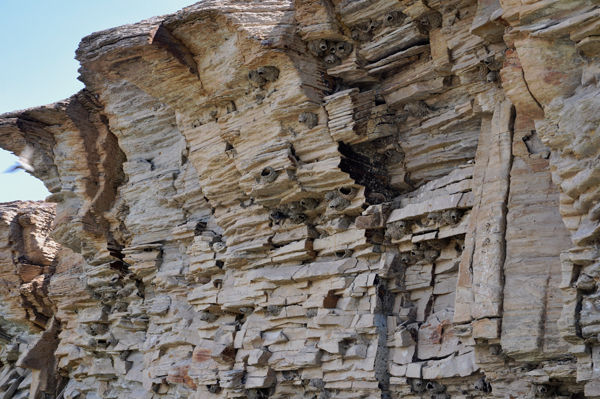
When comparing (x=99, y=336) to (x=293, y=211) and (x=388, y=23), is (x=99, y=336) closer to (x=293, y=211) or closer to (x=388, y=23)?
(x=293, y=211)

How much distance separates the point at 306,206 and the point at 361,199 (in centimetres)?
120

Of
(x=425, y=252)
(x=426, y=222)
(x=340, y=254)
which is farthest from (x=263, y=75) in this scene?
(x=425, y=252)

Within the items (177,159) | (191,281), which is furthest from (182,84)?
(191,281)

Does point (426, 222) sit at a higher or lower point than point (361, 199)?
lower

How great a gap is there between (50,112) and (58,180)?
2126 mm

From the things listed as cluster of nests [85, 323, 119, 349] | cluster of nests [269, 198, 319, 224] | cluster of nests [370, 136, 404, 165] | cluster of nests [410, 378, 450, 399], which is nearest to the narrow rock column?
cluster of nests [410, 378, 450, 399]

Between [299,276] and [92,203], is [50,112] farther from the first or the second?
[299,276]

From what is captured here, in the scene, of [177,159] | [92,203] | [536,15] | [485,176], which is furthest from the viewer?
[92,203]

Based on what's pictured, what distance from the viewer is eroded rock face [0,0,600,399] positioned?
682cm

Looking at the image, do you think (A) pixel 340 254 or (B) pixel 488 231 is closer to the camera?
(B) pixel 488 231

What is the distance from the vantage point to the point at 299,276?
1028 cm

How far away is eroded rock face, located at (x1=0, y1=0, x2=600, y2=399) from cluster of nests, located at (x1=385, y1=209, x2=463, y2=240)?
0.03 meters

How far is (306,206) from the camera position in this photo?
35.1 ft

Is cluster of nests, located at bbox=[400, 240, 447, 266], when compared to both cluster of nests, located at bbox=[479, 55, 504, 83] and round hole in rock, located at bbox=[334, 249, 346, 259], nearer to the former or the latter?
round hole in rock, located at bbox=[334, 249, 346, 259]
